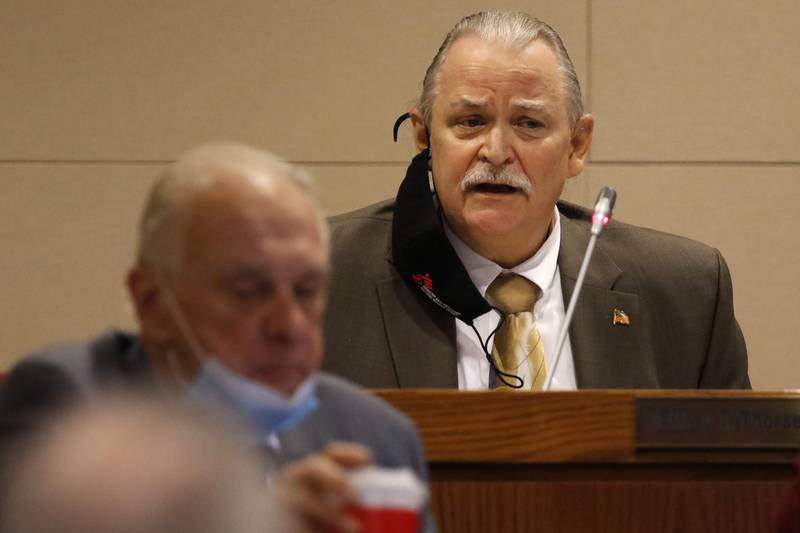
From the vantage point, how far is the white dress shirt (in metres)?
2.81

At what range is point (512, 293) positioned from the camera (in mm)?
2939

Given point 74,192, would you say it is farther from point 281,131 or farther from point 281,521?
point 281,521

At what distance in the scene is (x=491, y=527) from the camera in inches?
81.1

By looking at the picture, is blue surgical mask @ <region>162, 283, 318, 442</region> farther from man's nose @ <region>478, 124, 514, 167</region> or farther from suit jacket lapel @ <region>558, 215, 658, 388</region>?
man's nose @ <region>478, 124, 514, 167</region>

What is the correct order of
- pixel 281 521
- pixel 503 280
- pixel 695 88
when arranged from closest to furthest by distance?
1. pixel 281 521
2. pixel 503 280
3. pixel 695 88

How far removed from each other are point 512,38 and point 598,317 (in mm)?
660

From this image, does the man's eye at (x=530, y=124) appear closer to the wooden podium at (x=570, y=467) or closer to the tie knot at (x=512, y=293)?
the tie knot at (x=512, y=293)

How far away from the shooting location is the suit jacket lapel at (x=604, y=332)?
279 centimetres

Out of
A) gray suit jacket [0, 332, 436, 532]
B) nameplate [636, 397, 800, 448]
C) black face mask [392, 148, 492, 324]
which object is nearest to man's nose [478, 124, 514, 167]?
black face mask [392, 148, 492, 324]

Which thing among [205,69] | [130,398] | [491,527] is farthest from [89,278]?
[130,398]

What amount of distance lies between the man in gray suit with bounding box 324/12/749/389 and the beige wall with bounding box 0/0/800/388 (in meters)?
1.03

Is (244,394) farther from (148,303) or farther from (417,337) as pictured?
(417,337)

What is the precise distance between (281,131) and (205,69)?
30 centimetres

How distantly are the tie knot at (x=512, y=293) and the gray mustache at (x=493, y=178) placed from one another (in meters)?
0.19
